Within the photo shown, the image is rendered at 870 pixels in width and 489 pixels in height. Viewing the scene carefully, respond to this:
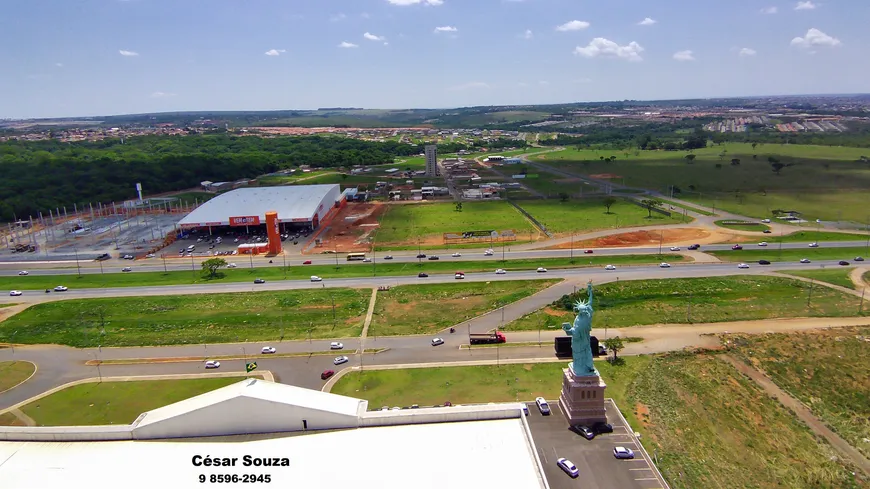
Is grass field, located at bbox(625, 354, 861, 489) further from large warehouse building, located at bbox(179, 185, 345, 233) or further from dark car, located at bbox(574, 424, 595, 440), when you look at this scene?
large warehouse building, located at bbox(179, 185, 345, 233)

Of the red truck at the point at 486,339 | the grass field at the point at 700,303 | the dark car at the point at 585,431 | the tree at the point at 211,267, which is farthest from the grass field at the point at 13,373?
the dark car at the point at 585,431

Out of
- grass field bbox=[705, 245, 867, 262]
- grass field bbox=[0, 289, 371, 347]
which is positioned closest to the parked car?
grass field bbox=[0, 289, 371, 347]

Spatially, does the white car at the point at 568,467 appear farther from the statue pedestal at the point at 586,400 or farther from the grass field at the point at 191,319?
the grass field at the point at 191,319

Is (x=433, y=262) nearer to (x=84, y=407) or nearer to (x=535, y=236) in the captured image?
(x=535, y=236)

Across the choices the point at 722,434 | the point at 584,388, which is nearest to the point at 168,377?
the point at 584,388

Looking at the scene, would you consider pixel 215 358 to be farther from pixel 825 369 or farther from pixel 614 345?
pixel 825 369

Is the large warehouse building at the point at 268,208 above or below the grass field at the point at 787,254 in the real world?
above

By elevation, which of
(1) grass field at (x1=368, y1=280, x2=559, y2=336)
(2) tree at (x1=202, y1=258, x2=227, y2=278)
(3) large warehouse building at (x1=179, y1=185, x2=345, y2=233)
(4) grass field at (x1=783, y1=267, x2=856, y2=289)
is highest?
(3) large warehouse building at (x1=179, y1=185, x2=345, y2=233)

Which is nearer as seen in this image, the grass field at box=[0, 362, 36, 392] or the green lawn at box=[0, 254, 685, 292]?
the grass field at box=[0, 362, 36, 392]
